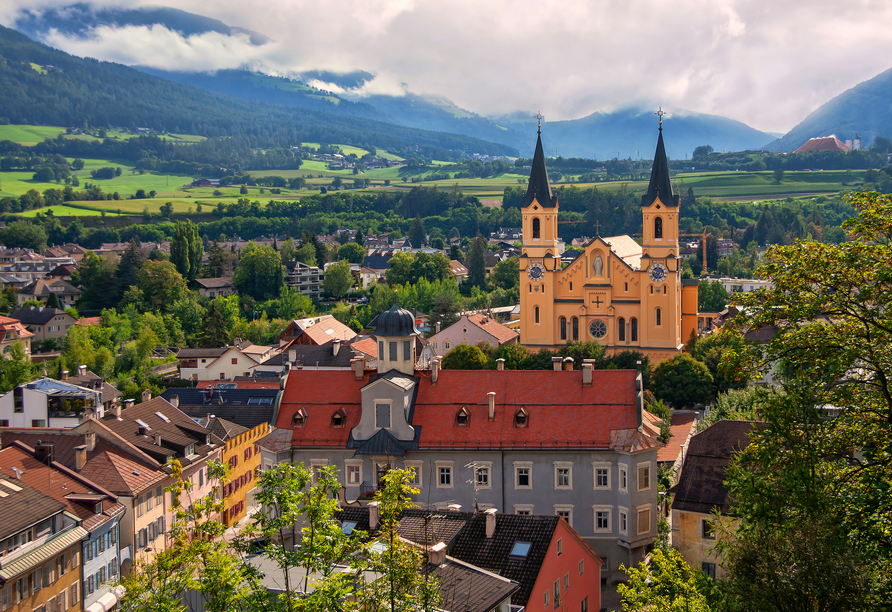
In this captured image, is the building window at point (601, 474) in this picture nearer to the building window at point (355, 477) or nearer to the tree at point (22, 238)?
the building window at point (355, 477)

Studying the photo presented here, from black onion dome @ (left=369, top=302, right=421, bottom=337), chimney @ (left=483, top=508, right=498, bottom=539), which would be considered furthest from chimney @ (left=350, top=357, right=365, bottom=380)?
chimney @ (left=483, top=508, right=498, bottom=539)

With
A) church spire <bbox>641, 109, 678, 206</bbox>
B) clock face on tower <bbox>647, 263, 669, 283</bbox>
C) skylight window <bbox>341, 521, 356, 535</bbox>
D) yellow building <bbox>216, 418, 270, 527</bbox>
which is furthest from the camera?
church spire <bbox>641, 109, 678, 206</bbox>

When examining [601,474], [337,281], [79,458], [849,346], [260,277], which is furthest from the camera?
[337,281]

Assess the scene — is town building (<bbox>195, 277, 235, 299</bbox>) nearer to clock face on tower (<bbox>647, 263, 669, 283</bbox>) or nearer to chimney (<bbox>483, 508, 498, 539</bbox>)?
clock face on tower (<bbox>647, 263, 669, 283</bbox>)

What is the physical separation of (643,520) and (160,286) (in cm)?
9657

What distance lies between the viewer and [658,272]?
279 feet

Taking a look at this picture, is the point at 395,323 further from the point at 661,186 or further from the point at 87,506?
the point at 661,186

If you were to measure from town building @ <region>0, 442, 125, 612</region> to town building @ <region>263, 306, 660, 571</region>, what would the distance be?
6853 mm

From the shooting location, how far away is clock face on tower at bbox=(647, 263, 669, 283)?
8506 cm

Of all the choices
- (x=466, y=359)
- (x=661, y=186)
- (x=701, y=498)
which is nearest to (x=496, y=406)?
(x=701, y=498)

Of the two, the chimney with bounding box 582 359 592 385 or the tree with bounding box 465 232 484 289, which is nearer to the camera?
the chimney with bounding box 582 359 592 385

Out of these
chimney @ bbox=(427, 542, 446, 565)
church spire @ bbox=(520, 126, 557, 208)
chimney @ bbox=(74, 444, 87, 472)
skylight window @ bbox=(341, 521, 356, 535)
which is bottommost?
chimney @ bbox=(74, 444, 87, 472)

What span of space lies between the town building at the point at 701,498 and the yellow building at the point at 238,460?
24624mm

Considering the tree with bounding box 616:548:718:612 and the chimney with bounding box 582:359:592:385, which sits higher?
the chimney with bounding box 582:359:592:385
